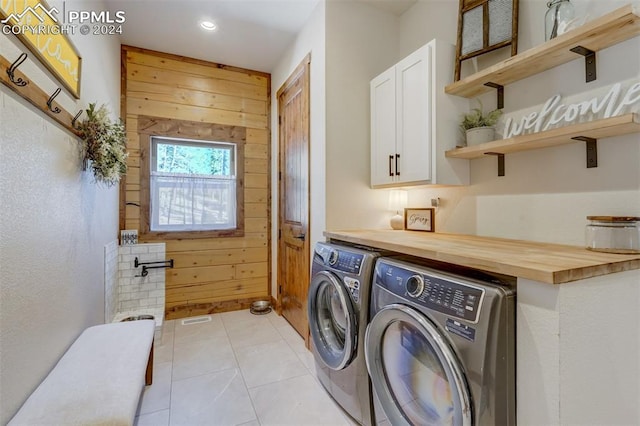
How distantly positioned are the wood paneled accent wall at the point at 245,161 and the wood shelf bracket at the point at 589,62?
2852 mm

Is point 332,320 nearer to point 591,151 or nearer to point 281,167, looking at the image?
point 591,151

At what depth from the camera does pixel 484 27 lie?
5.91 feet

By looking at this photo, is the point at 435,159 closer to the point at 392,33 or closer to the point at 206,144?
the point at 392,33

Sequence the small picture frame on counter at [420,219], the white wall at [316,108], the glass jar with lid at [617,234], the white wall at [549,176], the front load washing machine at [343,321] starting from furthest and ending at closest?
1. the white wall at [316,108]
2. the small picture frame on counter at [420,219]
3. the front load washing machine at [343,321]
4. the white wall at [549,176]
5. the glass jar with lid at [617,234]

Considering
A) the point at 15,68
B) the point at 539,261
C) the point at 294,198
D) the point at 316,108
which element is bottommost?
the point at 539,261

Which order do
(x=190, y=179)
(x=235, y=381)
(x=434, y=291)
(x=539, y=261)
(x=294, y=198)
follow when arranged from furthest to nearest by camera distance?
(x=190, y=179) → (x=294, y=198) → (x=235, y=381) → (x=434, y=291) → (x=539, y=261)

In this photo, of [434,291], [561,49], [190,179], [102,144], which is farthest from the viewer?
[190,179]

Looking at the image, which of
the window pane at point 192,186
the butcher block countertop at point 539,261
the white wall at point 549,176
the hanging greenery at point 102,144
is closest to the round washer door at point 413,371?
the butcher block countertop at point 539,261

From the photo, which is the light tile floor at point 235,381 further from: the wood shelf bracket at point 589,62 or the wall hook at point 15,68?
the wood shelf bracket at point 589,62

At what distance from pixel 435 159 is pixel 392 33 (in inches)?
55.0

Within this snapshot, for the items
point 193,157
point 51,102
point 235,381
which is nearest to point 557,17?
point 51,102

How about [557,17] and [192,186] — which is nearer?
[557,17]

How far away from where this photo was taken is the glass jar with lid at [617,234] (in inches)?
45.8

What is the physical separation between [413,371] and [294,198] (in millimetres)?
1934
